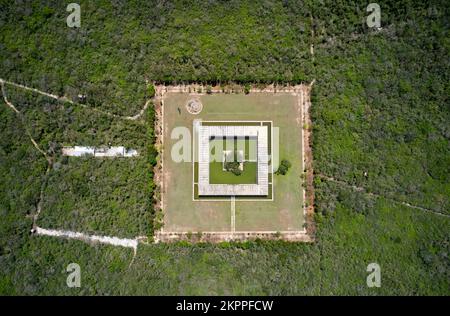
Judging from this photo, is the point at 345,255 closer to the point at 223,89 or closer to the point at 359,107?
the point at 359,107

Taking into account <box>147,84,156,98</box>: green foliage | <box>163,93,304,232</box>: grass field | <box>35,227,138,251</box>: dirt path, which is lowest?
<box>35,227,138,251</box>: dirt path

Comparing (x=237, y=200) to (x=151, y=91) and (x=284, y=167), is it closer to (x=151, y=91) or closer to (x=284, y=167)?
(x=284, y=167)

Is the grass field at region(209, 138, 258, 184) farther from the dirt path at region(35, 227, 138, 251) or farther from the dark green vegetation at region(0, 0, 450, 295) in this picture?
the dirt path at region(35, 227, 138, 251)

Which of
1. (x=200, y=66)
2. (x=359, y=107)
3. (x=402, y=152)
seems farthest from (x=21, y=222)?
(x=402, y=152)

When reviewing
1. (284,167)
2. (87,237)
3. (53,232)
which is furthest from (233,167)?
(53,232)

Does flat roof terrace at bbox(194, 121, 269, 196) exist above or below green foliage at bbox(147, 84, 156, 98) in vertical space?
below

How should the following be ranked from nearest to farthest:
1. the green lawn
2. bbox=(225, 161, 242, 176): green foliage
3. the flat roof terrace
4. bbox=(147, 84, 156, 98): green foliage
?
1. the flat roof terrace
2. bbox=(147, 84, 156, 98): green foliage
3. bbox=(225, 161, 242, 176): green foliage
4. the green lawn

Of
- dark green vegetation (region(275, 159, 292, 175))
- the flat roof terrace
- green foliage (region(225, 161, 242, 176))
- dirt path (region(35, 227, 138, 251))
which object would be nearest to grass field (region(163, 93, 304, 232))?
dark green vegetation (region(275, 159, 292, 175))
